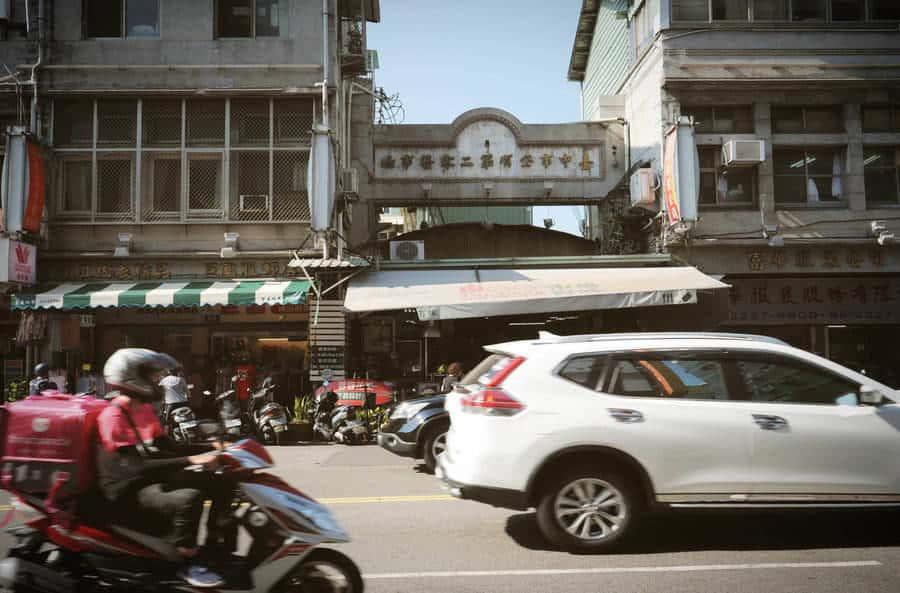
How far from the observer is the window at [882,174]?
1672 centimetres

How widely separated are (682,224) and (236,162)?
10.8 metres

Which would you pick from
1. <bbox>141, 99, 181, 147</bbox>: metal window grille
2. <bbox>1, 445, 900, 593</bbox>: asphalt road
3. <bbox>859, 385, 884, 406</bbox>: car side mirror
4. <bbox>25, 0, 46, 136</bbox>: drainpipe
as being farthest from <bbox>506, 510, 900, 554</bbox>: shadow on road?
<bbox>25, 0, 46, 136</bbox>: drainpipe

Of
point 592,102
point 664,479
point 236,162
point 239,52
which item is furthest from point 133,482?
point 592,102

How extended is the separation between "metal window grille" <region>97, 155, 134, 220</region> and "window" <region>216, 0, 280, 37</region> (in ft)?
13.3

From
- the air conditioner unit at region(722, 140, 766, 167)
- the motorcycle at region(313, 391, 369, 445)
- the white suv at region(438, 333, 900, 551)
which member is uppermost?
the air conditioner unit at region(722, 140, 766, 167)

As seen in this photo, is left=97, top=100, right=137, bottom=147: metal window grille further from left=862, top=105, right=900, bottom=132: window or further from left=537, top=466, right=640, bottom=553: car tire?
left=862, top=105, right=900, bottom=132: window

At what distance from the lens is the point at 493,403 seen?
5.59m

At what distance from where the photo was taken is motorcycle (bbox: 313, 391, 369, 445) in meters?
→ 12.8

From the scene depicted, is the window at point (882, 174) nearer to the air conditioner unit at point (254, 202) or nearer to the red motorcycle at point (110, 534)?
the air conditioner unit at point (254, 202)

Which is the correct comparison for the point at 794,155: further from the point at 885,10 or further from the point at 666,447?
the point at 666,447

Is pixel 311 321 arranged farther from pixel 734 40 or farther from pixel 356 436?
pixel 734 40

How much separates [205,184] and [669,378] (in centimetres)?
1367

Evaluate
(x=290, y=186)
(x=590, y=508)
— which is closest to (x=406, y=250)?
(x=290, y=186)

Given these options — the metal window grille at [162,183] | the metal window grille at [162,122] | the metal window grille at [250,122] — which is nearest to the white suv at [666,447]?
the metal window grille at [250,122]
